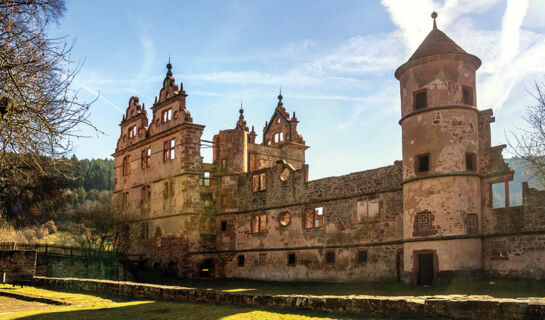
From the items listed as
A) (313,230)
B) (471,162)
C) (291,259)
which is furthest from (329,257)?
(471,162)

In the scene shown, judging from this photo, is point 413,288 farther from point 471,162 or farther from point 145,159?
point 145,159

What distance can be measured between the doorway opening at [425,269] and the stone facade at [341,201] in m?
0.05

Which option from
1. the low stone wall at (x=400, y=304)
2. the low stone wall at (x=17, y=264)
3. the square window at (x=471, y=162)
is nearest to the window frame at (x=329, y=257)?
the square window at (x=471, y=162)

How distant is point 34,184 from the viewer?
114ft

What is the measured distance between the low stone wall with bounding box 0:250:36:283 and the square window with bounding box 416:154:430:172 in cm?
1691

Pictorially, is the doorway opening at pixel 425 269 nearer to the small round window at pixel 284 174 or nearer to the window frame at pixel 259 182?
the small round window at pixel 284 174

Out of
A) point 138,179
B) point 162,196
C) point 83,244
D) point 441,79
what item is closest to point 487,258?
point 441,79

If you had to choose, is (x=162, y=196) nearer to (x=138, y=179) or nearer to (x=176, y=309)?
(x=138, y=179)

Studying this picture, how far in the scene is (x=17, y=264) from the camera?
23359mm

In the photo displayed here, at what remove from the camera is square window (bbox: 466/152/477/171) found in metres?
20.8

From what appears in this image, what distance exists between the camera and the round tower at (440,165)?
20.0 metres

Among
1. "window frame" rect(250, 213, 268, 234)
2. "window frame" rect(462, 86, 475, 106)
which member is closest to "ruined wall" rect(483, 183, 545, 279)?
"window frame" rect(462, 86, 475, 106)

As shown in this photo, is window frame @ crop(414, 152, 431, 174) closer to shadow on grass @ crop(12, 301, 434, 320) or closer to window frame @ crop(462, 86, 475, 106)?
window frame @ crop(462, 86, 475, 106)

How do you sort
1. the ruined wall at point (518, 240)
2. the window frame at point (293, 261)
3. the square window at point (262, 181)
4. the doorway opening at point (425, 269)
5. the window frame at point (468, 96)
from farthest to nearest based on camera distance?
the square window at point (262, 181), the window frame at point (293, 261), the window frame at point (468, 96), the doorway opening at point (425, 269), the ruined wall at point (518, 240)
